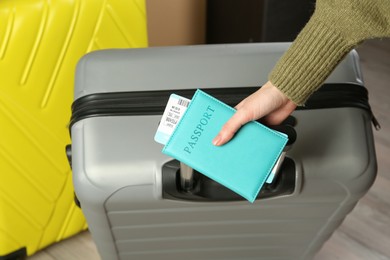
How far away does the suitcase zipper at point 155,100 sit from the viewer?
85cm

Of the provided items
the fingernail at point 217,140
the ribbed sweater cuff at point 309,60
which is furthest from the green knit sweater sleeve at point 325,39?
the fingernail at point 217,140

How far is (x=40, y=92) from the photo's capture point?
101 cm

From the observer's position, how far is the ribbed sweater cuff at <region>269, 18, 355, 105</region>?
670 mm

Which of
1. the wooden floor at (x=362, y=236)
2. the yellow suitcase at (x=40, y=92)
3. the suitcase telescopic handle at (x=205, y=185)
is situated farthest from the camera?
the wooden floor at (x=362, y=236)

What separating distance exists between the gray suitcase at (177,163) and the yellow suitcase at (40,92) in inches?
4.4

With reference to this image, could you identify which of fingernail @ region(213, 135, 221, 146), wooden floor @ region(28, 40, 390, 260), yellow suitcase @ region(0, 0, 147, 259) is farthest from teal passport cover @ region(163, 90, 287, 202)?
wooden floor @ region(28, 40, 390, 260)

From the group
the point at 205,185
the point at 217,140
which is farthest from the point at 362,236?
the point at 217,140

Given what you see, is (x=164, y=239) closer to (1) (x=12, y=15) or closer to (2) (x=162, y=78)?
(2) (x=162, y=78)

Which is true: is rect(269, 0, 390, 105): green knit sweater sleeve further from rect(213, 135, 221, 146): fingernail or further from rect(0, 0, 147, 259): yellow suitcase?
rect(0, 0, 147, 259): yellow suitcase

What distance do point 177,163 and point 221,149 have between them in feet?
0.36

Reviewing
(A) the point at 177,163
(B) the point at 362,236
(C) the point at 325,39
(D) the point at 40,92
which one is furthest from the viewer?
(B) the point at 362,236

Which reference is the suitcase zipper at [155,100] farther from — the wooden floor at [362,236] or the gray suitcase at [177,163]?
the wooden floor at [362,236]

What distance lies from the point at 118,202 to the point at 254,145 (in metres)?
0.25

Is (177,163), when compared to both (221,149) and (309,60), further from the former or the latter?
(309,60)
